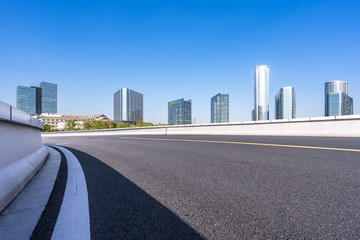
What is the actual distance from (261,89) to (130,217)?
20700cm

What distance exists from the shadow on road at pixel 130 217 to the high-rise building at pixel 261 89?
181563 mm

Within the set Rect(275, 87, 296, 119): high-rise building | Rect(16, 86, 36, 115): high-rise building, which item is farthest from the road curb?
Rect(275, 87, 296, 119): high-rise building

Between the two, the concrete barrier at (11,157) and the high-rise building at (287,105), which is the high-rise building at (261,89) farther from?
the concrete barrier at (11,157)

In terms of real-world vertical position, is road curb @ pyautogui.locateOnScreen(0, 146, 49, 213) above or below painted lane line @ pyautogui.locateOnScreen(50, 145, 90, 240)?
above

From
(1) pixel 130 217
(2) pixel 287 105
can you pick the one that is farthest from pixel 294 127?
(2) pixel 287 105

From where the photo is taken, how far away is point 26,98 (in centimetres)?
16362

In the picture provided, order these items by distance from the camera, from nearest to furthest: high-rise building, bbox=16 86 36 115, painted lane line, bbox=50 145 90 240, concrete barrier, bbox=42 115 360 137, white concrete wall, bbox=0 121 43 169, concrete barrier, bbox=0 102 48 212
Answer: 1. painted lane line, bbox=50 145 90 240
2. concrete barrier, bbox=0 102 48 212
3. white concrete wall, bbox=0 121 43 169
4. concrete barrier, bbox=42 115 360 137
5. high-rise building, bbox=16 86 36 115

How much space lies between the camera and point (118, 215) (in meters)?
1.57

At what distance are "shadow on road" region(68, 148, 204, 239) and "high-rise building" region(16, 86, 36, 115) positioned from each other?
679 feet

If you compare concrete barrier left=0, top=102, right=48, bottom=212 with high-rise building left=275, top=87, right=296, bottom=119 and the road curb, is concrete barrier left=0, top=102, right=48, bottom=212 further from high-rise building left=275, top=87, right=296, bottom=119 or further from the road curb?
high-rise building left=275, top=87, right=296, bottom=119

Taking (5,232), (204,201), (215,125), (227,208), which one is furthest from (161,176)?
(215,125)

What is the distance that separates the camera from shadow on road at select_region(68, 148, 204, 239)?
1281mm

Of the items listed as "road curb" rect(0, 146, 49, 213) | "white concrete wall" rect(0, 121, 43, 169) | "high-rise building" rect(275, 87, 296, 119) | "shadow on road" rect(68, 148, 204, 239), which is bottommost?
"shadow on road" rect(68, 148, 204, 239)

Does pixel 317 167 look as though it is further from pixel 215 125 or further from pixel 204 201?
pixel 215 125
